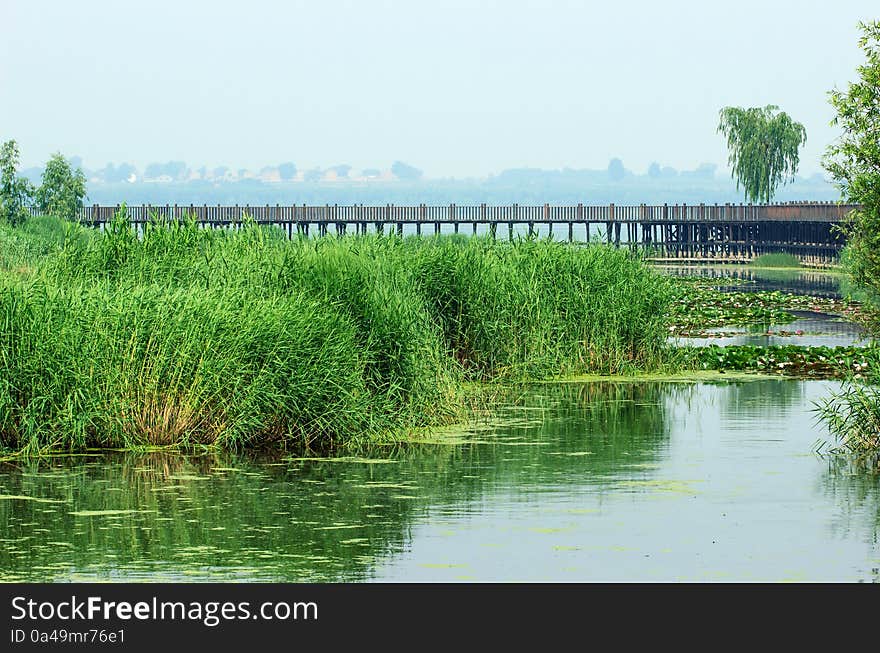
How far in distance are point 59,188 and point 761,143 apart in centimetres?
3892

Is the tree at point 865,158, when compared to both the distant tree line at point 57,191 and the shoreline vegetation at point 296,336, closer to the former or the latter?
the shoreline vegetation at point 296,336

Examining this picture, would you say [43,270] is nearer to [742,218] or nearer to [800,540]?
[800,540]

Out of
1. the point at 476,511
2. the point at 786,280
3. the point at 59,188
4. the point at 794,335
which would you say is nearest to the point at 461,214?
the point at 59,188

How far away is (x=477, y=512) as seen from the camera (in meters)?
13.0

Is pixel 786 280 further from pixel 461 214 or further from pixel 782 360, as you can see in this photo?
pixel 461 214

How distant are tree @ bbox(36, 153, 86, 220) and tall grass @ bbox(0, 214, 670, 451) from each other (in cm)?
6992

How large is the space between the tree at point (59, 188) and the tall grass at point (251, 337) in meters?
69.9

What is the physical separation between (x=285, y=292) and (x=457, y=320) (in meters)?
3.40

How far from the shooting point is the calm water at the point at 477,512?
1094 cm

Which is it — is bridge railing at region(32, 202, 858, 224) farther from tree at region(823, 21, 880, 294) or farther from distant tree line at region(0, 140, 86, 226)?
tree at region(823, 21, 880, 294)

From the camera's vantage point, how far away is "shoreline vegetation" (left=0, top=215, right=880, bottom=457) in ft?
50.8

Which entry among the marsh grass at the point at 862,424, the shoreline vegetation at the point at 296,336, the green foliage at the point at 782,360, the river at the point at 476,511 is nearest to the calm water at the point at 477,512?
the river at the point at 476,511

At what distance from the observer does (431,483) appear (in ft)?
46.8
